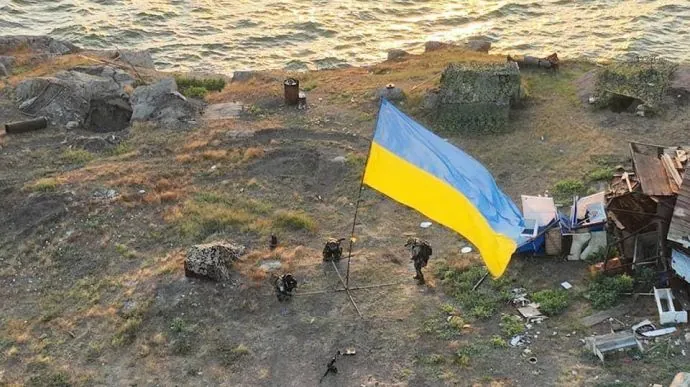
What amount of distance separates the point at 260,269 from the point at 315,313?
1994 mm

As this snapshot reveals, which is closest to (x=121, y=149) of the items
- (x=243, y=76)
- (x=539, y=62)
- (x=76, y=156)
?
(x=76, y=156)

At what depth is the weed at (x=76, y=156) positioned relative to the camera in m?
21.9

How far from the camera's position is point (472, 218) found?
43.5 ft

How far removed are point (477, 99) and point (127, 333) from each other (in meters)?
13.2

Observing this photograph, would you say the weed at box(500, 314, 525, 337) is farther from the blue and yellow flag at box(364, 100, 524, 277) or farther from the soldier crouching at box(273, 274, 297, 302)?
the soldier crouching at box(273, 274, 297, 302)

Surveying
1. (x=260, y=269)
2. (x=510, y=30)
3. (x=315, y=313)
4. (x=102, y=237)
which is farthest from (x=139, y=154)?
(x=510, y=30)

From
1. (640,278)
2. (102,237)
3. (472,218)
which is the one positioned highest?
(472,218)

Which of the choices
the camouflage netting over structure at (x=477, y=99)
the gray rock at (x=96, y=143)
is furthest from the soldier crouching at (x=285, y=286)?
the gray rock at (x=96, y=143)

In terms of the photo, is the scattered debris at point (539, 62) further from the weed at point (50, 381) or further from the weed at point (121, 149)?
the weed at point (50, 381)

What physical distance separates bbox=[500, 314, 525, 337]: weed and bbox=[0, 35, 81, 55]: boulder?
26066 mm

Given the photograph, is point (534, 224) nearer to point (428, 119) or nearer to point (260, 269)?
point (260, 269)

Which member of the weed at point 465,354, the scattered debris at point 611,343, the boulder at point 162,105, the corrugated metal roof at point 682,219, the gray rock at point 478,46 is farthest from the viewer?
the gray rock at point 478,46

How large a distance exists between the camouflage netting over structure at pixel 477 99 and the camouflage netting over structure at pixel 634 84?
2832mm

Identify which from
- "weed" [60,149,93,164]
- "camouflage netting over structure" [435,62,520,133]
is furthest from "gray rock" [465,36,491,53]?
"weed" [60,149,93,164]
